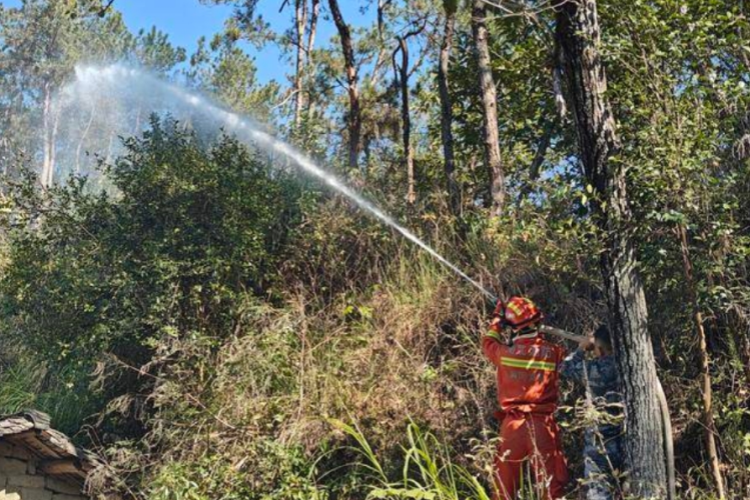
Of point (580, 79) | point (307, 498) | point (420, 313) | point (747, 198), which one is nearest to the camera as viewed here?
point (580, 79)

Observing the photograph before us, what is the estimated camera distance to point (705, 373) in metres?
5.14

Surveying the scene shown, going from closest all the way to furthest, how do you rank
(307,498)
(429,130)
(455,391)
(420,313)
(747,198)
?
(747,198) → (307,498) → (455,391) → (420,313) → (429,130)

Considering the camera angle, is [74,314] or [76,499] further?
[74,314]

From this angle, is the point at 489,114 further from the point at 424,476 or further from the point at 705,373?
the point at 424,476

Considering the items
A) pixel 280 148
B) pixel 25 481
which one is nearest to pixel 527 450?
pixel 25 481

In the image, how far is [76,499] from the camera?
7836 mm

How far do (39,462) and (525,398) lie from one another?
513 centimetres

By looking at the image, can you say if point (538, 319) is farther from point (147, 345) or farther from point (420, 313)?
point (147, 345)

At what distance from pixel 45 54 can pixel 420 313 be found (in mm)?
34111

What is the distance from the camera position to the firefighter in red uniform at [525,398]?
535 cm

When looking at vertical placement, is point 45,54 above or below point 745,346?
above

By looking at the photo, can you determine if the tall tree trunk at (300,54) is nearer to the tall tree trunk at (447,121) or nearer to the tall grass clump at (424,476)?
the tall tree trunk at (447,121)

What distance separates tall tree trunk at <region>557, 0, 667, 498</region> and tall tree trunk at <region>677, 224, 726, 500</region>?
1.50 ft

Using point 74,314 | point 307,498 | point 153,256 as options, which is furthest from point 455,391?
point 74,314
